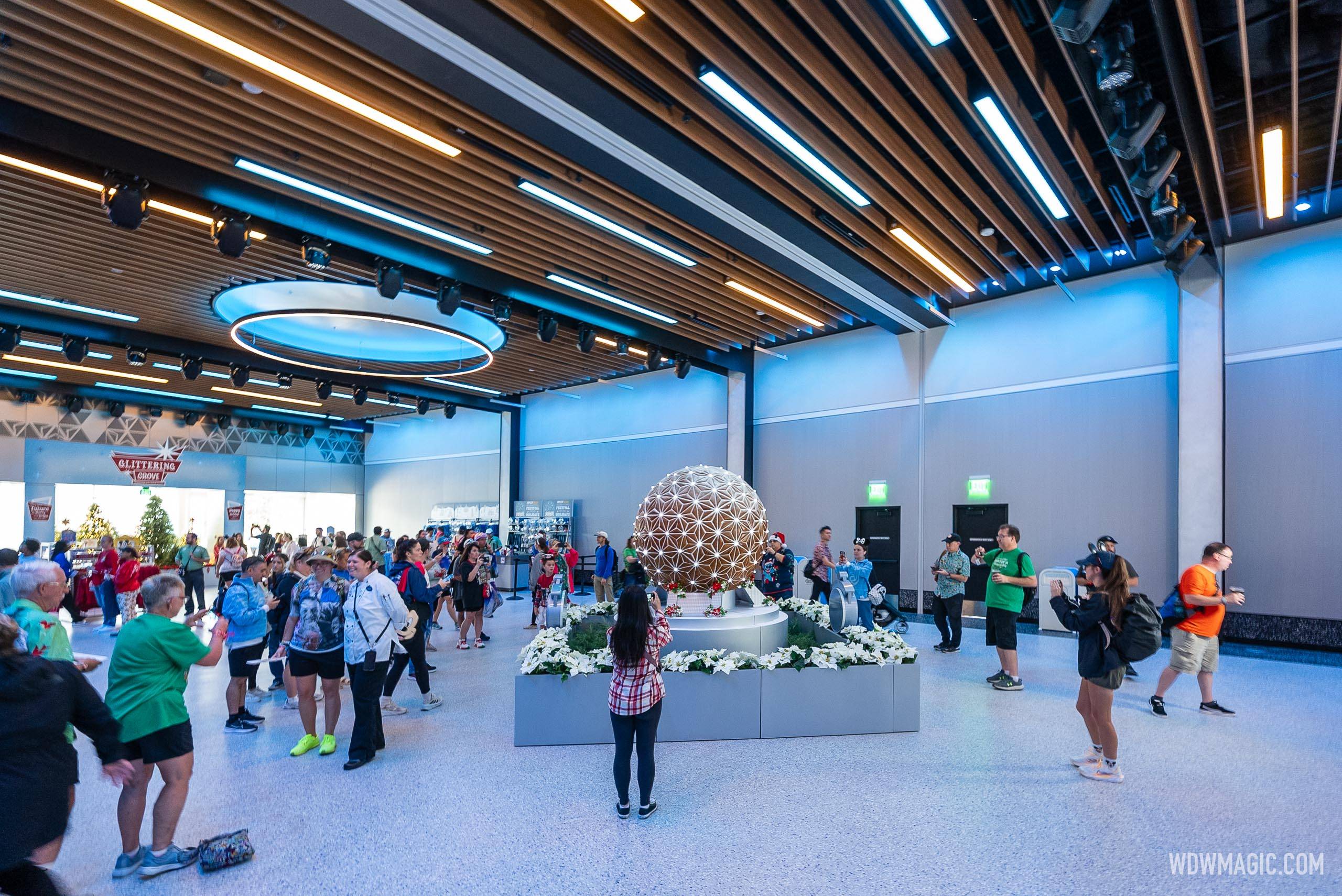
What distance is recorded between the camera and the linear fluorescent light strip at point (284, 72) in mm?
4793

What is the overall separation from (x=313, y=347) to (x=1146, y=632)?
1416cm

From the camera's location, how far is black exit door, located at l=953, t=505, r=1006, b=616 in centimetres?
1197

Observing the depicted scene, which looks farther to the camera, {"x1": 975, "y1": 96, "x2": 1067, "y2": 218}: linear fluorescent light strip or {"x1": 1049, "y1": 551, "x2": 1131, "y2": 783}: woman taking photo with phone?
{"x1": 975, "y1": 96, "x2": 1067, "y2": 218}: linear fluorescent light strip

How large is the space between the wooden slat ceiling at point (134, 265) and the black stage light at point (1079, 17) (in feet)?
28.4

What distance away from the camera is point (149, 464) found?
68.2 feet

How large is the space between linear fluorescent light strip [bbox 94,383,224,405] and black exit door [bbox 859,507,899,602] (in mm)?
18063

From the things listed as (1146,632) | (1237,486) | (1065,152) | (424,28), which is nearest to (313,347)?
(424,28)

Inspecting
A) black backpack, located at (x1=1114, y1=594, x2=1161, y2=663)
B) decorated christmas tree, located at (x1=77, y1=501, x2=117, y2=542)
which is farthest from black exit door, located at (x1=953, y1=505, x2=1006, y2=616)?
decorated christmas tree, located at (x1=77, y1=501, x2=117, y2=542)

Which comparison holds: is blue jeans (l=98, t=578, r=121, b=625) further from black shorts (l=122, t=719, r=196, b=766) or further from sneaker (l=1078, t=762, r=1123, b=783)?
sneaker (l=1078, t=762, r=1123, b=783)

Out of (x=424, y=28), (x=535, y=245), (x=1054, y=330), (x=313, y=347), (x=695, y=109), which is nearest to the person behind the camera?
(x=424, y=28)

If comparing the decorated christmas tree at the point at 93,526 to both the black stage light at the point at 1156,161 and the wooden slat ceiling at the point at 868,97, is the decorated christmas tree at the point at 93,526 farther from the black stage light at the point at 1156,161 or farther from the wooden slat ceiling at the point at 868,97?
the black stage light at the point at 1156,161

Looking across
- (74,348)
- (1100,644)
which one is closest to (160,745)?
(1100,644)

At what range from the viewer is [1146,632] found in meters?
4.48

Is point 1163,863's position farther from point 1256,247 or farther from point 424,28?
point 1256,247
